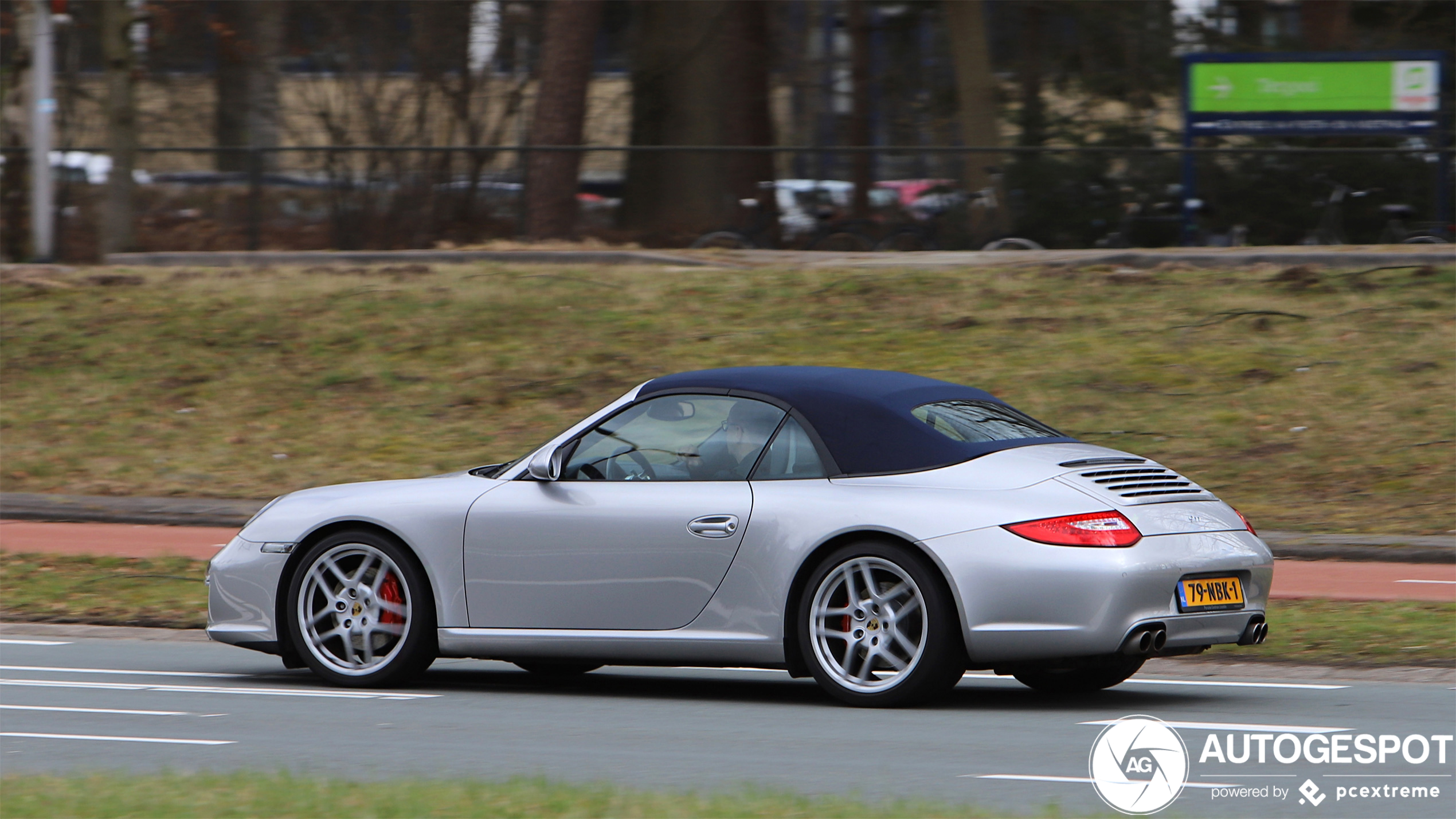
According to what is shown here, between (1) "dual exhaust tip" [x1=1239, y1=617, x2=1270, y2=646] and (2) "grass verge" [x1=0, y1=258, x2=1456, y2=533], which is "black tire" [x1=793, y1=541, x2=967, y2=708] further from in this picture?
(2) "grass verge" [x1=0, y1=258, x2=1456, y2=533]

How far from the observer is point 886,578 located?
7551 millimetres

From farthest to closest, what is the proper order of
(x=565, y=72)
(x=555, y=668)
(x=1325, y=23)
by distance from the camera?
(x=1325, y=23), (x=565, y=72), (x=555, y=668)

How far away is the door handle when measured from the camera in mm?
7793

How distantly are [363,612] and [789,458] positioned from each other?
2.01 meters

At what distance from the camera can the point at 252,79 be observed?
37.0 meters

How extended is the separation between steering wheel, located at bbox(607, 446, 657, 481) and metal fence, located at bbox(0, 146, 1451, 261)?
57.8 feet

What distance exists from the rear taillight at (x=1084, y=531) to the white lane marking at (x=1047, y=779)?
1.24 meters

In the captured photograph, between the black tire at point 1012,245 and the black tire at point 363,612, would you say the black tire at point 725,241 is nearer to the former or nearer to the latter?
the black tire at point 1012,245

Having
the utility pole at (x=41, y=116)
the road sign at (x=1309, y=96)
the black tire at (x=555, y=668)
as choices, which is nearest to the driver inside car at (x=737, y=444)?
the black tire at (x=555, y=668)

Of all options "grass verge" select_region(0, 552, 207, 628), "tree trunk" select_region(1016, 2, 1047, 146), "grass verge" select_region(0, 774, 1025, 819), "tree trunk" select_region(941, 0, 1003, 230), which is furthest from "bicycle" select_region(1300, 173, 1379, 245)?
A: "grass verge" select_region(0, 774, 1025, 819)

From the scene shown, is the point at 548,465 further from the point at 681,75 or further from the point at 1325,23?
the point at 1325,23

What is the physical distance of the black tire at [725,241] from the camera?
26698 mm

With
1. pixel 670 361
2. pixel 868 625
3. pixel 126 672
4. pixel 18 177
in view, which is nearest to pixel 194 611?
pixel 126 672

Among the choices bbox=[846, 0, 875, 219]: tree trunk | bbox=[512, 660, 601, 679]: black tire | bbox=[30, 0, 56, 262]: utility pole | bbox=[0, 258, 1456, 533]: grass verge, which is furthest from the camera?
bbox=[846, 0, 875, 219]: tree trunk
